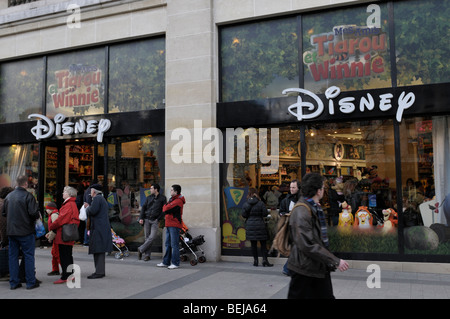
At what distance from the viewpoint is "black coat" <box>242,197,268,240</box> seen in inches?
372

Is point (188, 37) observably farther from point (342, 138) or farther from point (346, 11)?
point (342, 138)

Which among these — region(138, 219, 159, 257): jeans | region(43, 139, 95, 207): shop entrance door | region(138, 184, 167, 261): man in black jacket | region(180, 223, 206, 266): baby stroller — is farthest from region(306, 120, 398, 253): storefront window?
region(43, 139, 95, 207): shop entrance door

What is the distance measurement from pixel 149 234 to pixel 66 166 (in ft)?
14.9

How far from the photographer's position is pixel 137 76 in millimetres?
11938

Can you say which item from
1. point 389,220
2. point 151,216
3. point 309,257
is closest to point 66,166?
point 151,216

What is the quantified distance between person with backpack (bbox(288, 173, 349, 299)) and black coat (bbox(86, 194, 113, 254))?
4.97m

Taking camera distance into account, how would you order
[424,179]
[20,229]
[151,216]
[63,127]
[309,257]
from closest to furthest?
[309,257] → [20,229] → [424,179] → [151,216] → [63,127]

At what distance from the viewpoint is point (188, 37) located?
1095 centimetres

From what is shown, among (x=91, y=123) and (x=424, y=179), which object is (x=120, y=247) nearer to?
(x=91, y=123)

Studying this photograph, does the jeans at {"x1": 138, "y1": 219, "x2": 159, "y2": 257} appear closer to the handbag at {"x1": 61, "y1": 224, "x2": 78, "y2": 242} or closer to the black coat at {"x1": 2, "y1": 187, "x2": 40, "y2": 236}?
the handbag at {"x1": 61, "y1": 224, "x2": 78, "y2": 242}

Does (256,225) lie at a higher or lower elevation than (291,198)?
lower

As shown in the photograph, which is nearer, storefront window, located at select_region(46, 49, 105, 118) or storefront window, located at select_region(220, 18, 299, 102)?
storefront window, located at select_region(220, 18, 299, 102)

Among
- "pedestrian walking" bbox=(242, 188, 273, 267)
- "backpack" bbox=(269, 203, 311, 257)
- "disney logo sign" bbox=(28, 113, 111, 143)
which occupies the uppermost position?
"disney logo sign" bbox=(28, 113, 111, 143)

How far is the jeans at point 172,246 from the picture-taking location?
29.9 feet
